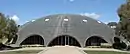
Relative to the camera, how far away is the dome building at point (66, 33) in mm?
67250

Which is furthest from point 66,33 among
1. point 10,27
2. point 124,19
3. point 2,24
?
point 2,24

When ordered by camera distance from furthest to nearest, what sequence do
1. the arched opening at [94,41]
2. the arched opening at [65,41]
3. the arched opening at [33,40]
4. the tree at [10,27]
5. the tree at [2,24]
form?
the arched opening at [33,40]
the arched opening at [94,41]
the arched opening at [65,41]
the tree at [10,27]
the tree at [2,24]

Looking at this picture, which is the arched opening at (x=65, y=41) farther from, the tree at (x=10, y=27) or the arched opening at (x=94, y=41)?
the tree at (x=10, y=27)

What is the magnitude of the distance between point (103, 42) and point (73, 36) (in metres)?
8.41

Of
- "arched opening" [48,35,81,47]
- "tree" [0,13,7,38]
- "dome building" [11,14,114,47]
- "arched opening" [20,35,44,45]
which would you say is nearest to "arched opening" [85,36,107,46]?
"dome building" [11,14,114,47]

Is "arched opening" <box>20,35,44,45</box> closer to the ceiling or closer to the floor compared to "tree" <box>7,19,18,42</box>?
closer to the floor

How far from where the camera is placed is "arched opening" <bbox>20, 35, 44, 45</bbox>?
69637 mm

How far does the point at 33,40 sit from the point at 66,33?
9682 mm

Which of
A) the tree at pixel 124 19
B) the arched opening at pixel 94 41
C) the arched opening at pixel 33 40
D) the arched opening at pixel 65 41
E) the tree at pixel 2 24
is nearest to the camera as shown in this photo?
the tree at pixel 124 19

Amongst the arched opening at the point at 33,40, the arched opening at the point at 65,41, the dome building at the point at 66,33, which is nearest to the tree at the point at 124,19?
the dome building at the point at 66,33

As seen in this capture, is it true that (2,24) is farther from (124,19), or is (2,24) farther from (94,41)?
(94,41)

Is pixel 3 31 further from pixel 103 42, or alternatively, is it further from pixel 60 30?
pixel 103 42

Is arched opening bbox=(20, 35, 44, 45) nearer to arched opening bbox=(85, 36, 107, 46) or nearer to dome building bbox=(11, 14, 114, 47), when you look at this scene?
dome building bbox=(11, 14, 114, 47)

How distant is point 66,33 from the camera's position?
2653 inches
